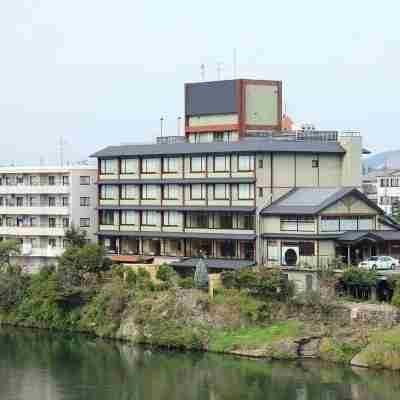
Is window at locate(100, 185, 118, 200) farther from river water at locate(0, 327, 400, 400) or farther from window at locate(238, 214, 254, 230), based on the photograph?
river water at locate(0, 327, 400, 400)

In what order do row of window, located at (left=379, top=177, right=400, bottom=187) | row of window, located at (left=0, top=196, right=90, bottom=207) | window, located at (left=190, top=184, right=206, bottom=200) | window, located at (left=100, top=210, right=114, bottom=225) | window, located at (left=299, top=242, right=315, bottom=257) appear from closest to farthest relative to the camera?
window, located at (left=299, top=242, right=315, bottom=257)
window, located at (left=190, top=184, right=206, bottom=200)
window, located at (left=100, top=210, right=114, bottom=225)
row of window, located at (left=0, top=196, right=90, bottom=207)
row of window, located at (left=379, top=177, right=400, bottom=187)

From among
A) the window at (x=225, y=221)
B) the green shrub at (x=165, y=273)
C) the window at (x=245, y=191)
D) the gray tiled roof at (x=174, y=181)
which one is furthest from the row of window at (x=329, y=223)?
the green shrub at (x=165, y=273)

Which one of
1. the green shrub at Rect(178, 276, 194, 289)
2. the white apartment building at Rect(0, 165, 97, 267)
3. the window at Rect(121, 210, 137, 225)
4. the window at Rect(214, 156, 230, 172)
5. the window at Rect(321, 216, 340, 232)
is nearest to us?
the green shrub at Rect(178, 276, 194, 289)

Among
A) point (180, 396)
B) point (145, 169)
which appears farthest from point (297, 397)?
point (145, 169)

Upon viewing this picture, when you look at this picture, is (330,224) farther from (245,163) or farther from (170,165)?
(170,165)

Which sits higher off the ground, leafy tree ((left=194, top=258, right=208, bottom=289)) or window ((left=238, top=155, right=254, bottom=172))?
window ((left=238, top=155, right=254, bottom=172))

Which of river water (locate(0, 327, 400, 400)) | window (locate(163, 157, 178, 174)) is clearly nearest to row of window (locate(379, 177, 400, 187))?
window (locate(163, 157, 178, 174))

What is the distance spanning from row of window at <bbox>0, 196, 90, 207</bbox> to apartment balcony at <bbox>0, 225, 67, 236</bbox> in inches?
64.3

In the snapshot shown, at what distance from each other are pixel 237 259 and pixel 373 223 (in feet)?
27.5

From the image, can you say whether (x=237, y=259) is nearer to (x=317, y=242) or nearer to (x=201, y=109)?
(x=317, y=242)

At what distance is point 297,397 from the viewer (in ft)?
149

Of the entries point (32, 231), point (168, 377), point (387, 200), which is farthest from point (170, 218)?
point (387, 200)

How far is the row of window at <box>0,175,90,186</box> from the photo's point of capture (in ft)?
242

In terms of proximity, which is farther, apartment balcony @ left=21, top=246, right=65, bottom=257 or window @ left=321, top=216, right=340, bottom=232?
apartment balcony @ left=21, top=246, right=65, bottom=257
